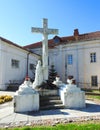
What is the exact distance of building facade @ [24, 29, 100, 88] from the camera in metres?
26.9

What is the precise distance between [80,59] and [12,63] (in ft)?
34.9

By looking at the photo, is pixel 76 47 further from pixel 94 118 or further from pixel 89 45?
pixel 94 118

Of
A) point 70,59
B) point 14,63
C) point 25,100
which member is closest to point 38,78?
point 25,100

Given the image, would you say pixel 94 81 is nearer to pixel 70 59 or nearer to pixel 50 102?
pixel 70 59

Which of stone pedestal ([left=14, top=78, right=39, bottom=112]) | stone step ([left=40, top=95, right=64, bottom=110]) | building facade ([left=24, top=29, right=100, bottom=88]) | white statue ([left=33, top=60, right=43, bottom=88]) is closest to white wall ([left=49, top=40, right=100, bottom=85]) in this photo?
building facade ([left=24, top=29, right=100, bottom=88])

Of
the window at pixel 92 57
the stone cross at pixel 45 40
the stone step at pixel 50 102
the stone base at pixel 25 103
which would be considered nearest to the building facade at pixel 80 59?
the window at pixel 92 57

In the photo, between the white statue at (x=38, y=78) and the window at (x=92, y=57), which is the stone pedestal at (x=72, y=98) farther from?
the window at (x=92, y=57)

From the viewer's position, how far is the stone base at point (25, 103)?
29.4ft

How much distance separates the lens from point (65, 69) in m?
29.7

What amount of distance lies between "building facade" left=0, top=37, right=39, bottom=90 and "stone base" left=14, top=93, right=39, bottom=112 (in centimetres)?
1156

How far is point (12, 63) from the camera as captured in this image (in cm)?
2266

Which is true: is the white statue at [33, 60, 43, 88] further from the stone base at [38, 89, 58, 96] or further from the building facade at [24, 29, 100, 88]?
the building facade at [24, 29, 100, 88]

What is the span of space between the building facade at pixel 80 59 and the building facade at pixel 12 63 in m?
4.98

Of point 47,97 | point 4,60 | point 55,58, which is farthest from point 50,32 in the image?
point 55,58
